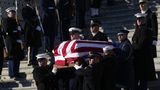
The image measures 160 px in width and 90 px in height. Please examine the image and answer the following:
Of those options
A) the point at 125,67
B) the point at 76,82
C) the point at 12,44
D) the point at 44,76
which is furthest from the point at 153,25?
the point at 12,44

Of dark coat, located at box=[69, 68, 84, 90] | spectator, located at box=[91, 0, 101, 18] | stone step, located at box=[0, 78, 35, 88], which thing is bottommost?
stone step, located at box=[0, 78, 35, 88]

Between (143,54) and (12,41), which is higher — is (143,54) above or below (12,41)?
below

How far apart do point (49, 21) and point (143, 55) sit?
11.0 feet

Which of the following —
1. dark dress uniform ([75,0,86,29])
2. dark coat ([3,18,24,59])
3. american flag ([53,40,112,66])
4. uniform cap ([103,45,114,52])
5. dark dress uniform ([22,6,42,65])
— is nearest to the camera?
uniform cap ([103,45,114,52])

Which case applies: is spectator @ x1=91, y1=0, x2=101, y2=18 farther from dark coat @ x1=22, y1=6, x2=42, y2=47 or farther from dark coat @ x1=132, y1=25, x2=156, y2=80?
dark coat @ x1=132, y1=25, x2=156, y2=80

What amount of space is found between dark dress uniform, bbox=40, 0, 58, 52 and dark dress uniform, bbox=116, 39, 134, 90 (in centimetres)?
312

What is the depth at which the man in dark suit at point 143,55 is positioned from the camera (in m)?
14.0

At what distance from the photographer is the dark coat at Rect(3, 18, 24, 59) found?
15.5m

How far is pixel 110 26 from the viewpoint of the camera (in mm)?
18156

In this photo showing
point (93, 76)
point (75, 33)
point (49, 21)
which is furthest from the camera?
point (49, 21)

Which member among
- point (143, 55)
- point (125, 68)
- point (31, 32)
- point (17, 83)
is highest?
point (31, 32)

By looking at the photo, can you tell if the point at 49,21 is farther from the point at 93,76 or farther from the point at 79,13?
the point at 93,76

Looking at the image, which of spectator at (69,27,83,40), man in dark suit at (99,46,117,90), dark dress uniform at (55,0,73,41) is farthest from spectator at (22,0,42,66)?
man in dark suit at (99,46,117,90)

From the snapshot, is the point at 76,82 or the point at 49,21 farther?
the point at 49,21
